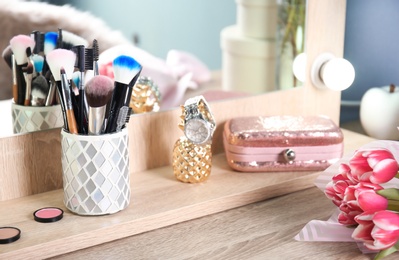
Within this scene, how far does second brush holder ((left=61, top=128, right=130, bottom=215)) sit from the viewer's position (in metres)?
0.80

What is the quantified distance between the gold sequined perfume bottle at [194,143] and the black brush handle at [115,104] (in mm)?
123

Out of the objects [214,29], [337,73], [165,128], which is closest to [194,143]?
[165,128]

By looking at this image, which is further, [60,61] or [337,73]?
[337,73]

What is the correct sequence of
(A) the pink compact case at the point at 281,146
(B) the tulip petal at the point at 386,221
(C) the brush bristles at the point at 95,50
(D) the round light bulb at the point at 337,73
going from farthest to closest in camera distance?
(D) the round light bulb at the point at 337,73, (A) the pink compact case at the point at 281,146, (C) the brush bristles at the point at 95,50, (B) the tulip petal at the point at 386,221

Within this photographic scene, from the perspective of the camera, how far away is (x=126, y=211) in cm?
84

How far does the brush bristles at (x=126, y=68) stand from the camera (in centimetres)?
79

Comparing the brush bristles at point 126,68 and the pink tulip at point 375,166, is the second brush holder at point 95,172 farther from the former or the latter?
the pink tulip at point 375,166

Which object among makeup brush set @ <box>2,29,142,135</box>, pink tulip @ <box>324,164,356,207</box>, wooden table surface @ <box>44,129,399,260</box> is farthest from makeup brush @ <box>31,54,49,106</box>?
pink tulip @ <box>324,164,356,207</box>

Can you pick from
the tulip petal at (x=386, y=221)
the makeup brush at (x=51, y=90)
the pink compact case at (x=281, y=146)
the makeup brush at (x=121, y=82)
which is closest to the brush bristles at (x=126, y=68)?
the makeup brush at (x=121, y=82)

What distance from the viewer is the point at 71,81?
2.66 ft

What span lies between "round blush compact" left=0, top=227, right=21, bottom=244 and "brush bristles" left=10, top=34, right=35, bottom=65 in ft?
0.70

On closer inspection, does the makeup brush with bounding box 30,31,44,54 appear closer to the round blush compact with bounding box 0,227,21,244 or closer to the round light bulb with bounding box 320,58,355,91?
the round blush compact with bounding box 0,227,21,244

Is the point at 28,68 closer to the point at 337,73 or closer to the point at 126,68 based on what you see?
the point at 126,68

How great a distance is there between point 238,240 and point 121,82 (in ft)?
0.78
